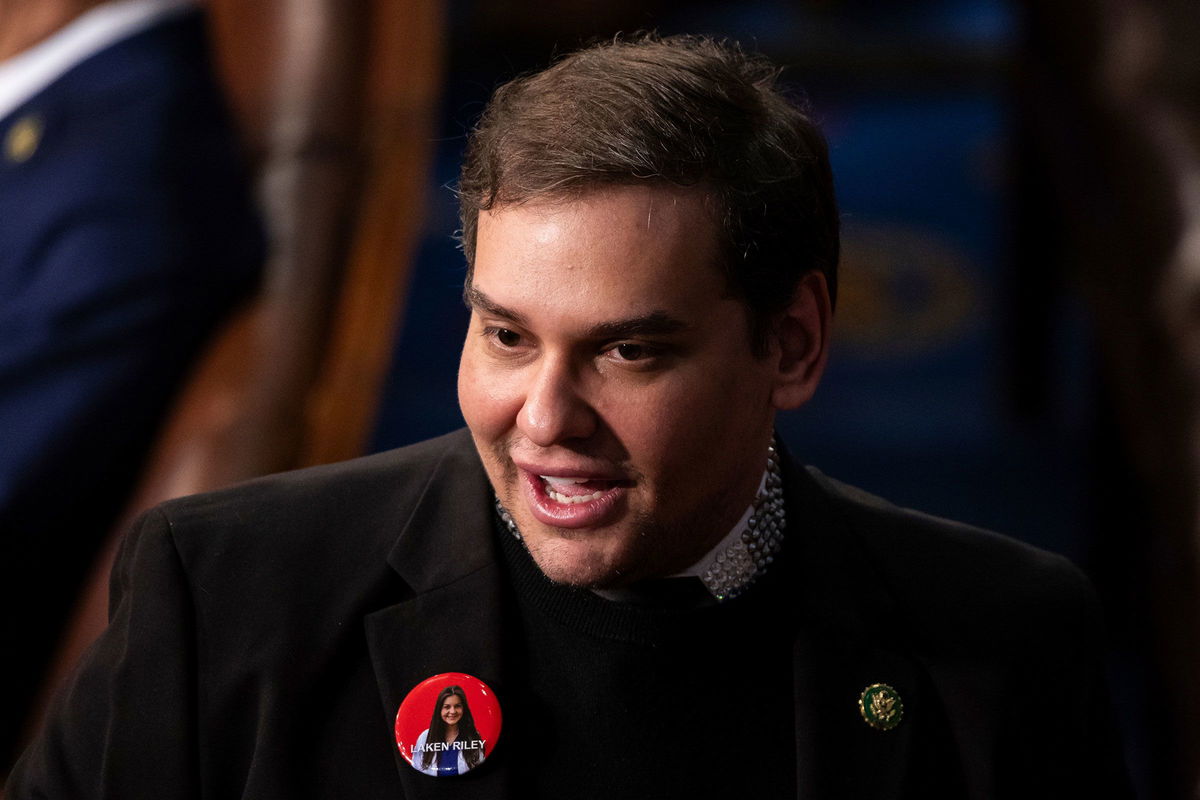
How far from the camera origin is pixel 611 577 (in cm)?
132

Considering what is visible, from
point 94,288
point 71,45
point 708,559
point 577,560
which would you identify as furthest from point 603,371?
point 71,45

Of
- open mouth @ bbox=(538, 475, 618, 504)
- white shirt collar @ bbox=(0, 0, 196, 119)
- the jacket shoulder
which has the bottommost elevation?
the jacket shoulder

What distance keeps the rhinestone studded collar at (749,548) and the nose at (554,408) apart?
0.18 metres

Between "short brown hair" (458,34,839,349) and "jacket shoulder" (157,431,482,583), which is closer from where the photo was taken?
"short brown hair" (458,34,839,349)

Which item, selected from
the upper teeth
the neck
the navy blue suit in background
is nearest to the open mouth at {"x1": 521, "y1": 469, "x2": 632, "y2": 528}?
the upper teeth

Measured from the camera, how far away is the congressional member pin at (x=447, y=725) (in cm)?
133

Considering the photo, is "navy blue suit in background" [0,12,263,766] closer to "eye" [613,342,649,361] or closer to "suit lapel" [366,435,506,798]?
"suit lapel" [366,435,506,798]

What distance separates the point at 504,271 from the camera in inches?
49.9

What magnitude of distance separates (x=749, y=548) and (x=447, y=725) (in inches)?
13.7

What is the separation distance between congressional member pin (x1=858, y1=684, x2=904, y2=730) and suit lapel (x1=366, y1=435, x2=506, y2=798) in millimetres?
343

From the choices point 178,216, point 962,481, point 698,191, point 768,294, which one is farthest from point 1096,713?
point 962,481

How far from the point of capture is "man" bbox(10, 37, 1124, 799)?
127 cm

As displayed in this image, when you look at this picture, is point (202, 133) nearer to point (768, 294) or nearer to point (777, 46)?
point (768, 294)

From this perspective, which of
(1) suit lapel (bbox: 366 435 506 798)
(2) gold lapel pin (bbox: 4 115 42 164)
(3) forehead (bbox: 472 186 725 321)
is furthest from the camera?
(2) gold lapel pin (bbox: 4 115 42 164)
